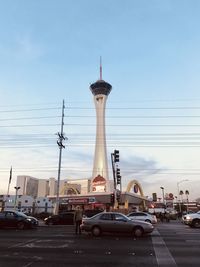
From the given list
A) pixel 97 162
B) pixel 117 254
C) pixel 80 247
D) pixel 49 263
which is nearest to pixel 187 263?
pixel 117 254

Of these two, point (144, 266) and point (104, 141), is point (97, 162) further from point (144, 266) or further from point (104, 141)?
point (144, 266)

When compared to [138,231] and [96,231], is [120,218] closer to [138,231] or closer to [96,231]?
[138,231]

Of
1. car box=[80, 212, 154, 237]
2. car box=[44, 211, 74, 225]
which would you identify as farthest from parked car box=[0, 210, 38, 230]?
car box=[80, 212, 154, 237]

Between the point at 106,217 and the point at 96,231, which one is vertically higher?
the point at 106,217

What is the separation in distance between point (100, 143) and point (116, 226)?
127324mm

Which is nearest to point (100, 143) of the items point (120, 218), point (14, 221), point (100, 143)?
point (100, 143)

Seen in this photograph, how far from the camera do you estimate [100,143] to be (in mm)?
148875

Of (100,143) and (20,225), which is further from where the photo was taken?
(100,143)

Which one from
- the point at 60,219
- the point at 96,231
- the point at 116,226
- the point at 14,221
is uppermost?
the point at 60,219

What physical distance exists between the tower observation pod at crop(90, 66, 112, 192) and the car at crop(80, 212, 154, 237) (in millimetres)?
112391

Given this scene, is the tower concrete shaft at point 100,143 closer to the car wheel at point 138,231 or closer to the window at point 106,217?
the window at point 106,217

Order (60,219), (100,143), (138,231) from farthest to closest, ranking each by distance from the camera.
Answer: (100,143)
(60,219)
(138,231)

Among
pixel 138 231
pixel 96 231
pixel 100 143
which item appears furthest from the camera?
pixel 100 143

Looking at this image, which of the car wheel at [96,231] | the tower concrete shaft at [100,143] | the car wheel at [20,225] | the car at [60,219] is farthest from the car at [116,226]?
the tower concrete shaft at [100,143]
